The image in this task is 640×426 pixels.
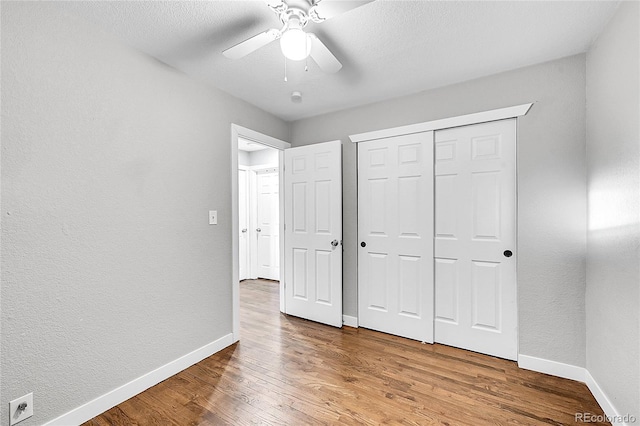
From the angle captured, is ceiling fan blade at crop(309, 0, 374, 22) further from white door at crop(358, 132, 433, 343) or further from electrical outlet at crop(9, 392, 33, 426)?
electrical outlet at crop(9, 392, 33, 426)

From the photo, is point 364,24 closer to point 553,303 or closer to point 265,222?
point 553,303

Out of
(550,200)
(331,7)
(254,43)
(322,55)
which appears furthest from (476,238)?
(254,43)

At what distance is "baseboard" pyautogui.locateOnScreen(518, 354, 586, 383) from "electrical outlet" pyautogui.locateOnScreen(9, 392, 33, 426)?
3.21 metres

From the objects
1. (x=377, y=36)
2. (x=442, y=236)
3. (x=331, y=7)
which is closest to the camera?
(x=331, y=7)

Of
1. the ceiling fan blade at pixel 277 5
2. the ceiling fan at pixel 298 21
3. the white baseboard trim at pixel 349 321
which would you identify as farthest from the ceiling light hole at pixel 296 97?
the white baseboard trim at pixel 349 321

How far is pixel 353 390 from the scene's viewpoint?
6.31 ft

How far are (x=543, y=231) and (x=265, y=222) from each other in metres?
4.26

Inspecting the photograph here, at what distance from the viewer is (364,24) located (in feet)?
5.57

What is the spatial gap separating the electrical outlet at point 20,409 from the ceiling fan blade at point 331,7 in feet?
7.99

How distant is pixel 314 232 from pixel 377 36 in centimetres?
195

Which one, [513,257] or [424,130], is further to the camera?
[424,130]

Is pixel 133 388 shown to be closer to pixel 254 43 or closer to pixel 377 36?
pixel 254 43

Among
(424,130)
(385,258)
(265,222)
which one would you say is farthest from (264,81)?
(265,222)

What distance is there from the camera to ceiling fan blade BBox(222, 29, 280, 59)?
4.71ft
